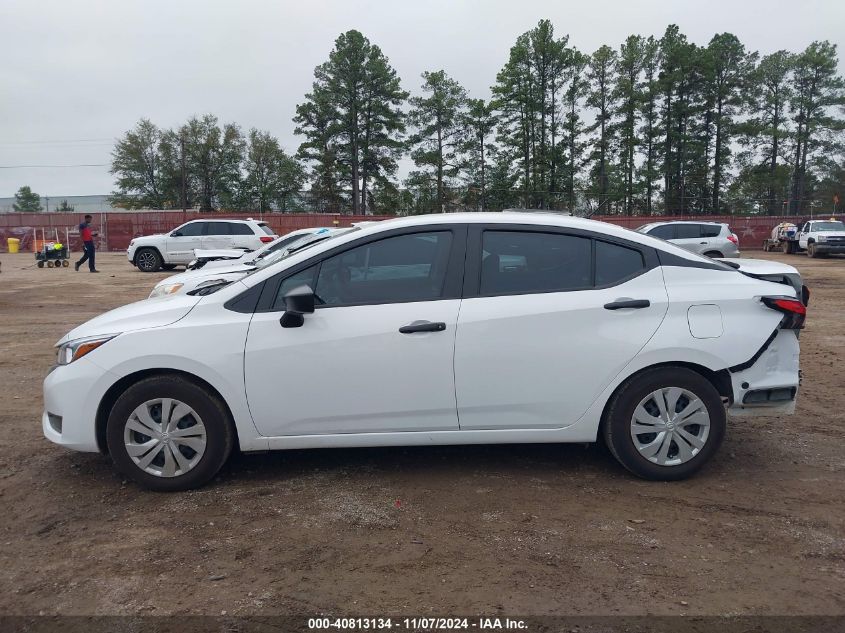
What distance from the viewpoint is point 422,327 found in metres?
4.29

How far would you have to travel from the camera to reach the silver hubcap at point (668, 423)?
14.4 feet

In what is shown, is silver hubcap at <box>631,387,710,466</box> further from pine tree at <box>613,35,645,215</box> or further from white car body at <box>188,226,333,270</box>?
pine tree at <box>613,35,645,215</box>

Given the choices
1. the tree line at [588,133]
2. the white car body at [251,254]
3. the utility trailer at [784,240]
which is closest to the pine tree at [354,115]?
the tree line at [588,133]

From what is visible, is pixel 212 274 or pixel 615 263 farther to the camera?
pixel 212 274

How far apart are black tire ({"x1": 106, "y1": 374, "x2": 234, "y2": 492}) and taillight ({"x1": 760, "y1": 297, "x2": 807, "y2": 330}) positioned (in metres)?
3.45

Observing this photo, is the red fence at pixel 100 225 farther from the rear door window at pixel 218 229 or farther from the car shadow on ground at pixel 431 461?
the car shadow on ground at pixel 431 461

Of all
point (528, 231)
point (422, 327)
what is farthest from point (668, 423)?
point (422, 327)

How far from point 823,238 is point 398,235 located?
3065cm

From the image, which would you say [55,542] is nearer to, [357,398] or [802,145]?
[357,398]

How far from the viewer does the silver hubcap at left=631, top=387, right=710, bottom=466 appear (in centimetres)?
440

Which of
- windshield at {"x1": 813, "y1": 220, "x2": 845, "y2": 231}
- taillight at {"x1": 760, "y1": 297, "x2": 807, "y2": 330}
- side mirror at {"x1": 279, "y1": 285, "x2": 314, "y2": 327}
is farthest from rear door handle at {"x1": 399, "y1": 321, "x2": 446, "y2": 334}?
windshield at {"x1": 813, "y1": 220, "x2": 845, "y2": 231}

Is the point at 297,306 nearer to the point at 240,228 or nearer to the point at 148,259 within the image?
the point at 240,228

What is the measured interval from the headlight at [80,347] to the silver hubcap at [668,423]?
3288 millimetres

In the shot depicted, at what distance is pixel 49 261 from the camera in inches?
1011
